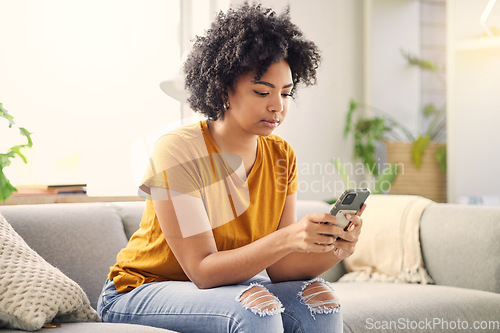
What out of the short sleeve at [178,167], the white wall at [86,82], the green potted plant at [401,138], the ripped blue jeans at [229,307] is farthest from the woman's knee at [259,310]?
the green potted plant at [401,138]

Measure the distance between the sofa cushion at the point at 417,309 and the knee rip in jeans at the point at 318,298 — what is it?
1.15 feet

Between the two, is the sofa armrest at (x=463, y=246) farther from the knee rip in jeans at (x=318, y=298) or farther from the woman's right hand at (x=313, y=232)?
the woman's right hand at (x=313, y=232)

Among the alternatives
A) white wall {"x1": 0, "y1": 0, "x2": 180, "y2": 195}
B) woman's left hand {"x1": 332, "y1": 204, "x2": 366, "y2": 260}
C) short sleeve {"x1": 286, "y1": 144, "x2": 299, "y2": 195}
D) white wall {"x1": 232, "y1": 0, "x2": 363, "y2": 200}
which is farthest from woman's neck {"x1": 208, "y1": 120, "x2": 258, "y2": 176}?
white wall {"x1": 232, "y1": 0, "x2": 363, "y2": 200}

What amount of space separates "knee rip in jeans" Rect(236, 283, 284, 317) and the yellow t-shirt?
0.58 feet

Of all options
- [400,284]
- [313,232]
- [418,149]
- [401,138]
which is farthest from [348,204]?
[401,138]

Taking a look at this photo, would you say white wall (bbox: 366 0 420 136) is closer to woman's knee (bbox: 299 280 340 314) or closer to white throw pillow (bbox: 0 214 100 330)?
woman's knee (bbox: 299 280 340 314)

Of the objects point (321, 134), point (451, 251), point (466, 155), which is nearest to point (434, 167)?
point (466, 155)

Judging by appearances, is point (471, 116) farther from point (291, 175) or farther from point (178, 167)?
point (178, 167)

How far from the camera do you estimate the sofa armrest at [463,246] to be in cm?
204

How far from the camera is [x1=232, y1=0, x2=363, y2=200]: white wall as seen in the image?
142 inches

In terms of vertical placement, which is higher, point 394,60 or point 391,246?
point 394,60

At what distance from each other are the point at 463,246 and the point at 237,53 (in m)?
1.18

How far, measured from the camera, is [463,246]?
2090 mm

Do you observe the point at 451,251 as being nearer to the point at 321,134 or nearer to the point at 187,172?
the point at 187,172
